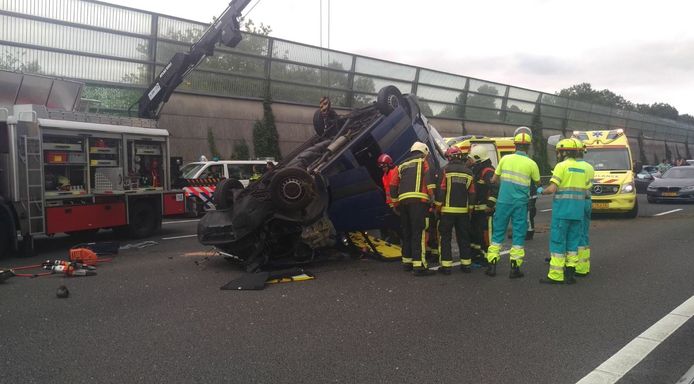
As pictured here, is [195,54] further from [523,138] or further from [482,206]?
[523,138]

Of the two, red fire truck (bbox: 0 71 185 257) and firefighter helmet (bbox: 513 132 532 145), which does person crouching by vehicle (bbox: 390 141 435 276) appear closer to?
firefighter helmet (bbox: 513 132 532 145)

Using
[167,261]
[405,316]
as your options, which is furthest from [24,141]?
[405,316]

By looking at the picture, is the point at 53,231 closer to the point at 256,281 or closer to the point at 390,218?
the point at 256,281

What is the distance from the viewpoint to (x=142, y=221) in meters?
11.2

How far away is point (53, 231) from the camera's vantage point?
906 cm

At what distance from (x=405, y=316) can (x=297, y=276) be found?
2.12 meters

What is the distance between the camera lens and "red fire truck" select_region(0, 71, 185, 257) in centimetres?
848

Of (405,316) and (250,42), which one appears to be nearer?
(405,316)

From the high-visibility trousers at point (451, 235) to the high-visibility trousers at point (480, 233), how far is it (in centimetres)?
44

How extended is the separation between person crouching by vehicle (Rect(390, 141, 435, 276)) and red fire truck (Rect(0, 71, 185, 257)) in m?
5.72

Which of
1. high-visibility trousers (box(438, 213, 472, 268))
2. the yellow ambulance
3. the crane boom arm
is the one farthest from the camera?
the crane boom arm

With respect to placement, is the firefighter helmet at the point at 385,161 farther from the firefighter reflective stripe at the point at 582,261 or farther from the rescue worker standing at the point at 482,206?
the firefighter reflective stripe at the point at 582,261

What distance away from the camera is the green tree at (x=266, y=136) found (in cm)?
2228

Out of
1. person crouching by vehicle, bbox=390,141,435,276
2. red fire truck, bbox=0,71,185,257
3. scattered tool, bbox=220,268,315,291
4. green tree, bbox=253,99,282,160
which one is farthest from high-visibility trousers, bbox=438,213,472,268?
green tree, bbox=253,99,282,160
